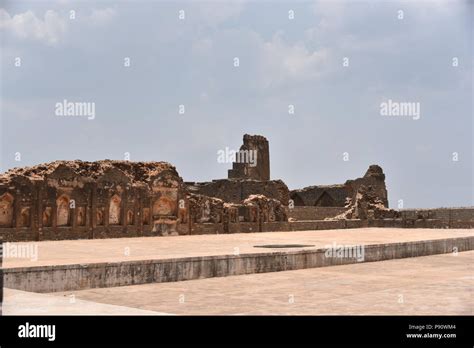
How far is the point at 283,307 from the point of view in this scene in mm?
8070

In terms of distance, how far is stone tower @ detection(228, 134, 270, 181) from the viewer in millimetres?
59094

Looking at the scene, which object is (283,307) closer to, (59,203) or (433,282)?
(433,282)

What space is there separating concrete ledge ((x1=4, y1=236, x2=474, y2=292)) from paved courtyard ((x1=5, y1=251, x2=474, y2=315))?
0.26 meters

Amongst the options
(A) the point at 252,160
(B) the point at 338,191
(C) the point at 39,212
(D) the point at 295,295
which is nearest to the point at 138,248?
(C) the point at 39,212

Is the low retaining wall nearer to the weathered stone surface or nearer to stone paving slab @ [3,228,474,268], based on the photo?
the weathered stone surface

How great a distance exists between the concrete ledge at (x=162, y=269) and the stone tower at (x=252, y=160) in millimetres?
43013

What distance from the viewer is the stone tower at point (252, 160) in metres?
59.1

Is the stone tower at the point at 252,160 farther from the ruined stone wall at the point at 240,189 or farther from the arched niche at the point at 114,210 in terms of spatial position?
the arched niche at the point at 114,210

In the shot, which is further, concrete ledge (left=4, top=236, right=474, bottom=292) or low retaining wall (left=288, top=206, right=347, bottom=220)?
low retaining wall (left=288, top=206, right=347, bottom=220)

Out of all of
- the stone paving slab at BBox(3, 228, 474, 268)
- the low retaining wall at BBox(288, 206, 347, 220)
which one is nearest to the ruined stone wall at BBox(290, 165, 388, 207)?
the low retaining wall at BBox(288, 206, 347, 220)

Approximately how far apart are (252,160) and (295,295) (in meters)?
50.2

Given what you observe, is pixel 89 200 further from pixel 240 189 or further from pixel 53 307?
pixel 240 189
